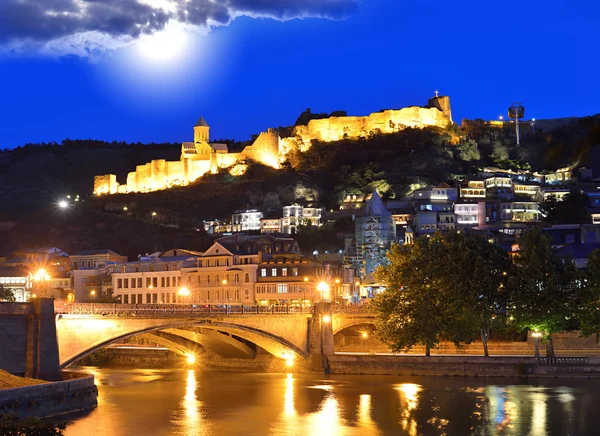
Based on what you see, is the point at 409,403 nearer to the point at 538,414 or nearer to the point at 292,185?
the point at 538,414

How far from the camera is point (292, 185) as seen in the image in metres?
136

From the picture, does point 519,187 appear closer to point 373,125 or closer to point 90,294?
Result: point 373,125

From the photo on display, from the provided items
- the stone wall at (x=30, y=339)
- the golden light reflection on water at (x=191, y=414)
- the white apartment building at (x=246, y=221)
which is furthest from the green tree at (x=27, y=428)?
the white apartment building at (x=246, y=221)

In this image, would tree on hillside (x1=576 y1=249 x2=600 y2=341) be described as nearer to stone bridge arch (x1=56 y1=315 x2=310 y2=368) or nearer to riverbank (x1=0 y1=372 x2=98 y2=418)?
stone bridge arch (x1=56 y1=315 x2=310 y2=368)

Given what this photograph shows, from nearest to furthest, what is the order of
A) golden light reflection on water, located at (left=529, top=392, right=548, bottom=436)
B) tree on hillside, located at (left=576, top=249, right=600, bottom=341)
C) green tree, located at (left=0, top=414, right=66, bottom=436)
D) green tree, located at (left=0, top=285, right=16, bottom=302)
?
green tree, located at (left=0, top=414, right=66, bottom=436) < golden light reflection on water, located at (left=529, top=392, right=548, bottom=436) < tree on hillside, located at (left=576, top=249, right=600, bottom=341) < green tree, located at (left=0, top=285, right=16, bottom=302)

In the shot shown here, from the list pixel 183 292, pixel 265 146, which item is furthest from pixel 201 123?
pixel 183 292

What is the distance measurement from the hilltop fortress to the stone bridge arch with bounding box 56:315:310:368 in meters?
96.1

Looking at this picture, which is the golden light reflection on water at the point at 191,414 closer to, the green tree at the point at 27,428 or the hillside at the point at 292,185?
the green tree at the point at 27,428

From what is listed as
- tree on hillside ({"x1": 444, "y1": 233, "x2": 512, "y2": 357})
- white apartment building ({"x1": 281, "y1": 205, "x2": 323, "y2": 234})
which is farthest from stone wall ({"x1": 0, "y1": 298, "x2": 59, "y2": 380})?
white apartment building ({"x1": 281, "y1": 205, "x2": 323, "y2": 234})

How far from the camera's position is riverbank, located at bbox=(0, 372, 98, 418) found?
31781 mm

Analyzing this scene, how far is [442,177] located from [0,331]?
98.9 meters

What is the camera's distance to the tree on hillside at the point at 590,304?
162 feet

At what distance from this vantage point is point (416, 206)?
12019 cm

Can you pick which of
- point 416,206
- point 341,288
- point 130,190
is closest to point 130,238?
point 130,190
